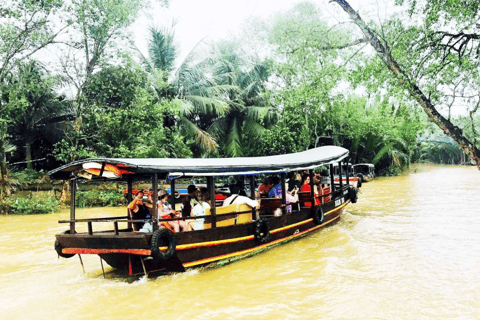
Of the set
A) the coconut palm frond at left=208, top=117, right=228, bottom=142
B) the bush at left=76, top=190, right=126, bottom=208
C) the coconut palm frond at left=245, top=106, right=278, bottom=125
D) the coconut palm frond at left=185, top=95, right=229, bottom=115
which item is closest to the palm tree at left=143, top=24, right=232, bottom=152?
the coconut palm frond at left=185, top=95, right=229, bottom=115

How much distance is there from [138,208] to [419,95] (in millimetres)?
5641

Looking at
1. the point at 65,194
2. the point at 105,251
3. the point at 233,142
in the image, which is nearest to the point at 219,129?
the point at 233,142

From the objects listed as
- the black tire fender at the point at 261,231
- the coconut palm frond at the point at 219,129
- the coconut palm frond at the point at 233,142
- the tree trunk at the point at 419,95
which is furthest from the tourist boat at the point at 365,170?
the black tire fender at the point at 261,231

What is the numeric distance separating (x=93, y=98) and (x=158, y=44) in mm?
5594

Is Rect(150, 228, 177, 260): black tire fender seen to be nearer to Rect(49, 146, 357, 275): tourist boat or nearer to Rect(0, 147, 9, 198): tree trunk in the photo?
Rect(49, 146, 357, 275): tourist boat

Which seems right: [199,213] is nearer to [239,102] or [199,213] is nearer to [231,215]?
[231,215]

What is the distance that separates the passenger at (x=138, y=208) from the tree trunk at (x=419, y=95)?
5.12 metres

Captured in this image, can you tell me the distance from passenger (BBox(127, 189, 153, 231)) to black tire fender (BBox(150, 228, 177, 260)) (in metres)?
1.06

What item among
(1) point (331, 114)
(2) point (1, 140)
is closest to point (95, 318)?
(2) point (1, 140)

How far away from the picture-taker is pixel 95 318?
4957 millimetres

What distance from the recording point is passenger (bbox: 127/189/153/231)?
260 inches

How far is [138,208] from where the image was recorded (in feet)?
22.1

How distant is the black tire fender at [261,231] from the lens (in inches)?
289

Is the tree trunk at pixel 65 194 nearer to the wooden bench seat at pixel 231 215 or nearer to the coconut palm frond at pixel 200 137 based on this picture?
the coconut palm frond at pixel 200 137
